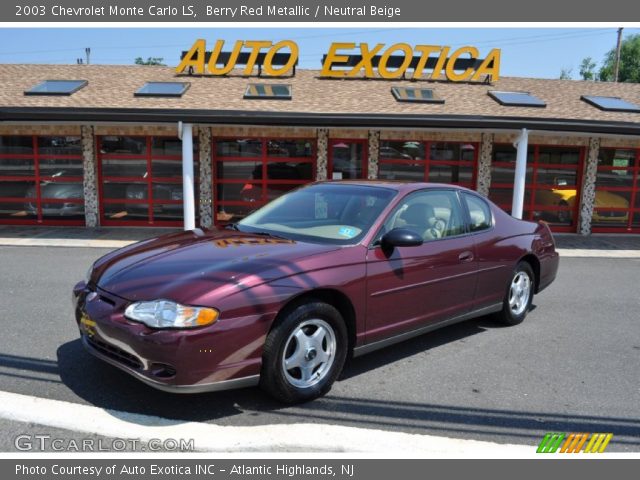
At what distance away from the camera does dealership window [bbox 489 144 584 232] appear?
1367 centimetres

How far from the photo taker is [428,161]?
44.4 feet

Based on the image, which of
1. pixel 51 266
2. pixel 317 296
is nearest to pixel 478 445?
pixel 317 296

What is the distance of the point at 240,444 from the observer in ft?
10.3

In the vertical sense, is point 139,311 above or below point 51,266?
above

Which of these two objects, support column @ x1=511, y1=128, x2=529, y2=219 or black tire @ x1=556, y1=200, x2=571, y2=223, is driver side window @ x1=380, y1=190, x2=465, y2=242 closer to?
support column @ x1=511, y1=128, x2=529, y2=219

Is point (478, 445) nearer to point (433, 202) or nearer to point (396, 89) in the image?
point (433, 202)

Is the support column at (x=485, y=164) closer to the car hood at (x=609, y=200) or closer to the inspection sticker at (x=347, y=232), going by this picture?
the car hood at (x=609, y=200)

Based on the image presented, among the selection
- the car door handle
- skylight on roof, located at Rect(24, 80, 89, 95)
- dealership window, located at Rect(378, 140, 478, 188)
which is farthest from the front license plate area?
skylight on roof, located at Rect(24, 80, 89, 95)

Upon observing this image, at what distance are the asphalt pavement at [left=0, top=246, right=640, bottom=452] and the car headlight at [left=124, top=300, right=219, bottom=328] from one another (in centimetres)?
70

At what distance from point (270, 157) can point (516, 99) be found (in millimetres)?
6779

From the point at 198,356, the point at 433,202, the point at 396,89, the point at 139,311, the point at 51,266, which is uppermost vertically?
the point at 396,89
